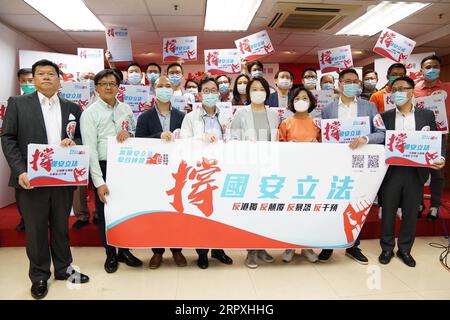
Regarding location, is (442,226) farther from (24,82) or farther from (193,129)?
(24,82)

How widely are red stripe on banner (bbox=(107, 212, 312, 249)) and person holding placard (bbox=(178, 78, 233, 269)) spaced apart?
0.29 m

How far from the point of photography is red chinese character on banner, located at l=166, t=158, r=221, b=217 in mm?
2342

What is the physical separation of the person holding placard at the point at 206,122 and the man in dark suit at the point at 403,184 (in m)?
1.45

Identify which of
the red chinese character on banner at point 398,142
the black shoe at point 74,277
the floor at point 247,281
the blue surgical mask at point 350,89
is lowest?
the floor at point 247,281

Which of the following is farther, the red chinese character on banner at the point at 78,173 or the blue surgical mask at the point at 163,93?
the blue surgical mask at the point at 163,93

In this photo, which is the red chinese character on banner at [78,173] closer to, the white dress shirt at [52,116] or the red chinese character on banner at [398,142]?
the white dress shirt at [52,116]

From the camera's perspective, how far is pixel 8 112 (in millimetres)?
2121

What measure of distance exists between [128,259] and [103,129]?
1109mm

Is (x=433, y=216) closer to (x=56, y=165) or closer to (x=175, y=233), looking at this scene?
(x=175, y=233)

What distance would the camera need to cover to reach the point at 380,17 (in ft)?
17.2

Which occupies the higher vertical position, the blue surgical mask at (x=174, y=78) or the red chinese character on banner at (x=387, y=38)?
the red chinese character on banner at (x=387, y=38)

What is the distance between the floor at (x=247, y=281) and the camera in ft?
7.25

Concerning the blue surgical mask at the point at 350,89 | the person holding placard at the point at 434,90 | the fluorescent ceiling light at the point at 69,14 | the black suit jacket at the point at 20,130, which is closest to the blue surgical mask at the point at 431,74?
the person holding placard at the point at 434,90

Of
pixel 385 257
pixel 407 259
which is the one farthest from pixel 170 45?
pixel 407 259
